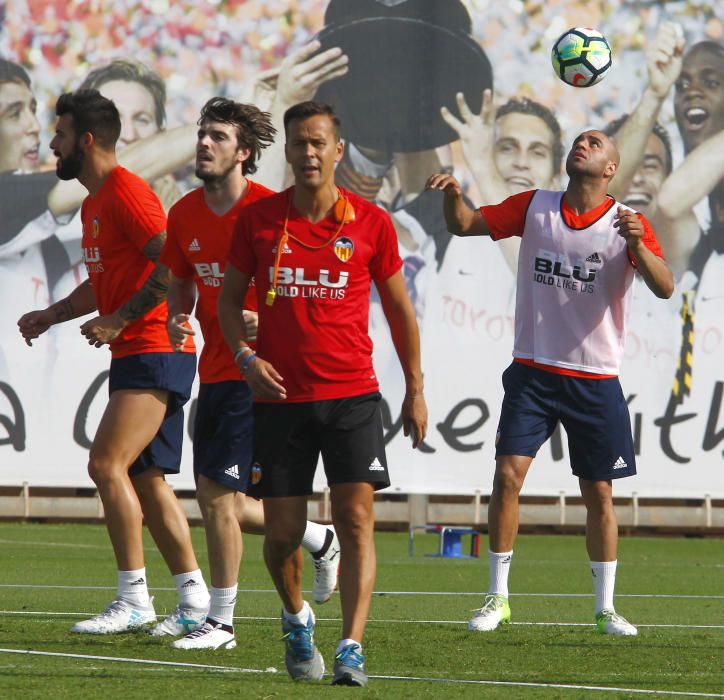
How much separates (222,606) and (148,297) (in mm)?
1457

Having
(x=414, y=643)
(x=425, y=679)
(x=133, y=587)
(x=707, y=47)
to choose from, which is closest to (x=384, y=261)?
(x=425, y=679)

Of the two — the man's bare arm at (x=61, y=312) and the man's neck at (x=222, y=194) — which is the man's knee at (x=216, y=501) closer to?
the man's neck at (x=222, y=194)

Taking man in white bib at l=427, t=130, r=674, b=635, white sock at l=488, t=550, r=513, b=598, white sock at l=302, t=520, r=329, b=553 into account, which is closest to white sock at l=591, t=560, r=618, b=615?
man in white bib at l=427, t=130, r=674, b=635

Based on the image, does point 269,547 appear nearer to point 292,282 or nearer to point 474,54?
point 292,282

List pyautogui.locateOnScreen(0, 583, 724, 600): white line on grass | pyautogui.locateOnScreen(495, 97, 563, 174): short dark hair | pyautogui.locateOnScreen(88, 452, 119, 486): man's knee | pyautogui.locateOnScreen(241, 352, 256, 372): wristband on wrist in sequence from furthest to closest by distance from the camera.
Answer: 1. pyautogui.locateOnScreen(495, 97, 563, 174): short dark hair
2. pyautogui.locateOnScreen(0, 583, 724, 600): white line on grass
3. pyautogui.locateOnScreen(88, 452, 119, 486): man's knee
4. pyautogui.locateOnScreen(241, 352, 256, 372): wristband on wrist

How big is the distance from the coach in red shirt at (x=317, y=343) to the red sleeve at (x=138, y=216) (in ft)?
4.96

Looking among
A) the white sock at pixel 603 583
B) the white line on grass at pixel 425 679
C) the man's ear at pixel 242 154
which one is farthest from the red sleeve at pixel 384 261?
the white sock at pixel 603 583

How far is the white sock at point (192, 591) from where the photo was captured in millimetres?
7250

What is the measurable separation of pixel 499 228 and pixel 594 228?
1.61 feet

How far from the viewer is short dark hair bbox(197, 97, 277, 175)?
697cm

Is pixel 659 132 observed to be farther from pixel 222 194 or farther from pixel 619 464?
pixel 222 194

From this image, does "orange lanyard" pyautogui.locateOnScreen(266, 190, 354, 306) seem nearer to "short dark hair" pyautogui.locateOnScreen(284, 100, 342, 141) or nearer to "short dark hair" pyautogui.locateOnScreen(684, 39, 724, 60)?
"short dark hair" pyautogui.locateOnScreen(284, 100, 342, 141)

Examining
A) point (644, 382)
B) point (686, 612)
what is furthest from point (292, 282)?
point (644, 382)

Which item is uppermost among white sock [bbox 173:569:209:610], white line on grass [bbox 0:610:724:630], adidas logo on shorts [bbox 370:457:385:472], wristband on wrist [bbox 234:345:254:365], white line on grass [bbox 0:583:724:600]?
wristband on wrist [bbox 234:345:254:365]
